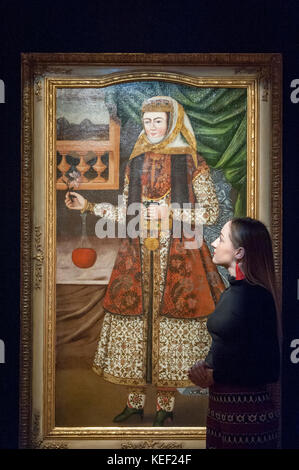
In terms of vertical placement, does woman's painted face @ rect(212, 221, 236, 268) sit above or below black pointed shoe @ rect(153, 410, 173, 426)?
above

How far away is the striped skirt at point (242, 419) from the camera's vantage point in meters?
2.24

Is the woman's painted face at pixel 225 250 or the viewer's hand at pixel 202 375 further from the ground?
the woman's painted face at pixel 225 250

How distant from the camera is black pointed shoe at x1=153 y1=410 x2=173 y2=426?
2648 millimetres

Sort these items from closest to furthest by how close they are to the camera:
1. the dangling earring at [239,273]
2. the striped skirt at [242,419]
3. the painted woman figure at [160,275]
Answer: the striped skirt at [242,419] → the dangling earring at [239,273] → the painted woman figure at [160,275]

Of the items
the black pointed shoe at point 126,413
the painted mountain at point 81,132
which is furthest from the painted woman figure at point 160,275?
the painted mountain at point 81,132

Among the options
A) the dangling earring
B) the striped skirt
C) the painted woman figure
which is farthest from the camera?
the painted woman figure

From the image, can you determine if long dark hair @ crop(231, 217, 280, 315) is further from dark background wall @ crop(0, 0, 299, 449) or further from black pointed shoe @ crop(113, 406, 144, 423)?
black pointed shoe @ crop(113, 406, 144, 423)

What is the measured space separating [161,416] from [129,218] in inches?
46.6

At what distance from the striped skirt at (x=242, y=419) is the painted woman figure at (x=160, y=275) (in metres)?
0.39

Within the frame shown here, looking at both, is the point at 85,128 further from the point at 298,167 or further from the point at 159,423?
the point at 159,423

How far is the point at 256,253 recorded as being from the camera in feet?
7.66

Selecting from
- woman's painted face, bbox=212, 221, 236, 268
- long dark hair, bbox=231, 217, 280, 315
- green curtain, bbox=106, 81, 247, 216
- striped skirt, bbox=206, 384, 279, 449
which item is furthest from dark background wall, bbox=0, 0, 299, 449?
striped skirt, bbox=206, 384, 279, 449

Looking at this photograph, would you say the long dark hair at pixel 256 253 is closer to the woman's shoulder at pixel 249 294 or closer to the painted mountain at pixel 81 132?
the woman's shoulder at pixel 249 294
